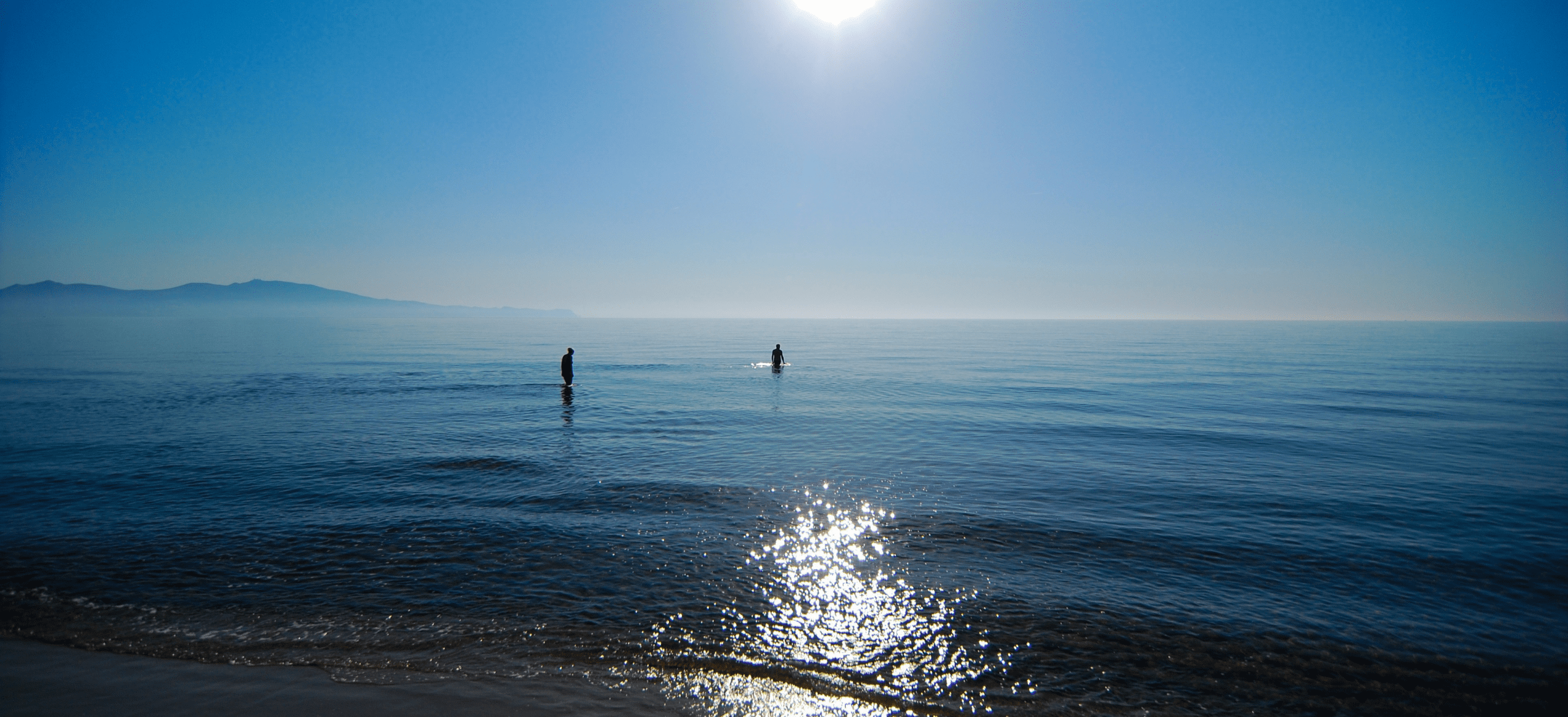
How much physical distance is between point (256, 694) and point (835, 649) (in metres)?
6.79

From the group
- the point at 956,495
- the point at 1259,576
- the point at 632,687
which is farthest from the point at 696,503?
the point at 1259,576

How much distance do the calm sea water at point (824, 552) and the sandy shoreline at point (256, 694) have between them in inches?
13.0

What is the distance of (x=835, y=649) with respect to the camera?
27.7 ft

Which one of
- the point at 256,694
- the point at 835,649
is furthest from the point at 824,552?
the point at 256,694

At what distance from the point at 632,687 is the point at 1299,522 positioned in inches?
605

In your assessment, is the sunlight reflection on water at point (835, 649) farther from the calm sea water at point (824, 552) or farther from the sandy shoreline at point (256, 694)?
the sandy shoreline at point (256, 694)

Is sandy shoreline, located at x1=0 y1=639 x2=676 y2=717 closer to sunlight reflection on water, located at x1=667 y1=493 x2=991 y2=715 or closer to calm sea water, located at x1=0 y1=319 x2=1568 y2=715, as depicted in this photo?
calm sea water, located at x1=0 y1=319 x2=1568 y2=715

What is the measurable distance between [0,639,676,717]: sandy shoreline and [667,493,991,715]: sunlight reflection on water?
3.47 feet

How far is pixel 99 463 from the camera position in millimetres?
17969

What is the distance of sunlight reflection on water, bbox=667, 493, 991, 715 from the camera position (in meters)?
7.26

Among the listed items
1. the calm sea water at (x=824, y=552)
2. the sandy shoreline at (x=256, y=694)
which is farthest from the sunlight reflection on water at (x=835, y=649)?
the sandy shoreline at (x=256, y=694)

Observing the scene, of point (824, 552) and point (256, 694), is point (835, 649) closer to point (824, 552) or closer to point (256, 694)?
point (824, 552)

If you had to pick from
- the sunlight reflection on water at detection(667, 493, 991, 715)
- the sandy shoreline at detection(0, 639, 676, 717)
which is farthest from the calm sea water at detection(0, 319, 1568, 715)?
the sandy shoreline at detection(0, 639, 676, 717)

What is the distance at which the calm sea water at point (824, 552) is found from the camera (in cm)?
801
